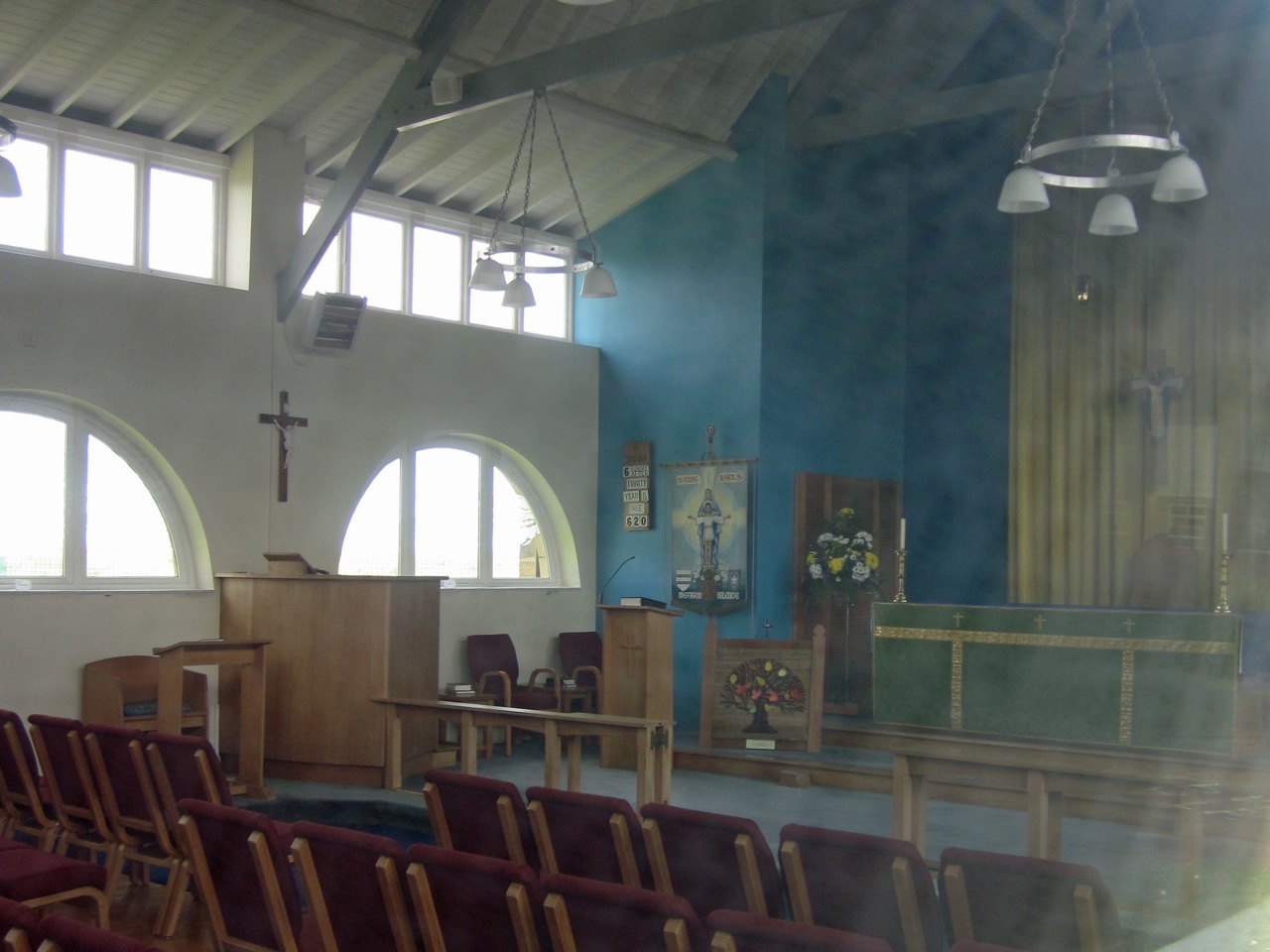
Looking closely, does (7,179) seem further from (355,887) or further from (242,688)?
(355,887)

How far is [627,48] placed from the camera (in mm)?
6348

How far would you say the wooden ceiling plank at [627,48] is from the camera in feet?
19.1

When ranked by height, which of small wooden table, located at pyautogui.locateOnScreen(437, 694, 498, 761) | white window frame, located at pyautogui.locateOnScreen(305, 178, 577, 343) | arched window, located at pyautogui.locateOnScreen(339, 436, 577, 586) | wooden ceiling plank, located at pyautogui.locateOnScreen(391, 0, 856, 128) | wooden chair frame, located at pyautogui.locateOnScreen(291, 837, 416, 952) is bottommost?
small wooden table, located at pyautogui.locateOnScreen(437, 694, 498, 761)

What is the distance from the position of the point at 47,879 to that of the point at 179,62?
513cm

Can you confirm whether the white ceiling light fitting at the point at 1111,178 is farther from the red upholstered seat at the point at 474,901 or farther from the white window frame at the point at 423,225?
the red upholstered seat at the point at 474,901

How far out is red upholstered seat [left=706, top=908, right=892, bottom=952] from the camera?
2.10m

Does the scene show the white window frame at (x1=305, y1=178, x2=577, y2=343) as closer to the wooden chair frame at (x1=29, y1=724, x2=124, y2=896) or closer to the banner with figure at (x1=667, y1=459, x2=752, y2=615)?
the banner with figure at (x1=667, y1=459, x2=752, y2=615)

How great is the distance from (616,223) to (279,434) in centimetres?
348

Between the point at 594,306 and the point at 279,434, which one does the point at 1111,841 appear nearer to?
the point at 279,434

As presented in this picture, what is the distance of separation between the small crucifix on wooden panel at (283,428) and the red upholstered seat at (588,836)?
4.96m

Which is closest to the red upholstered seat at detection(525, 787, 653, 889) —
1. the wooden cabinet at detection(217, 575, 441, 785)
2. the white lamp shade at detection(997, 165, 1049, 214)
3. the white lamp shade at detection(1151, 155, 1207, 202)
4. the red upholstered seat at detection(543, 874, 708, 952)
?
the red upholstered seat at detection(543, 874, 708, 952)

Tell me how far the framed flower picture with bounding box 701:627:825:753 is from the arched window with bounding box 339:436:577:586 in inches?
89.9

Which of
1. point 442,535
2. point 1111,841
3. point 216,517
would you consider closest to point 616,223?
point 442,535

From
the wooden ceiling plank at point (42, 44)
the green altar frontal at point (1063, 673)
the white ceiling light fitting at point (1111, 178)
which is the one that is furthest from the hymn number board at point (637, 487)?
the wooden ceiling plank at point (42, 44)
